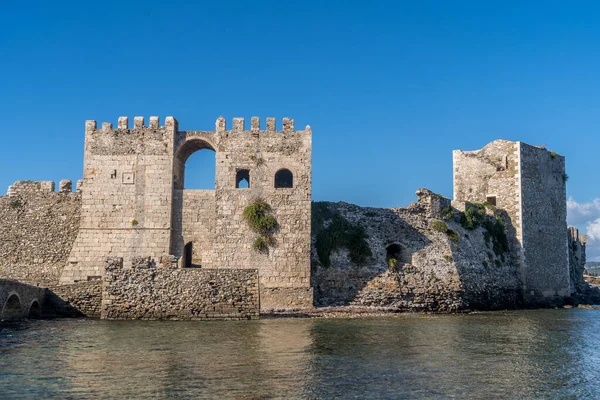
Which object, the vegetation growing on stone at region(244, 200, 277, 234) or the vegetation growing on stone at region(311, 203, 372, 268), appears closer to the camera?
the vegetation growing on stone at region(244, 200, 277, 234)

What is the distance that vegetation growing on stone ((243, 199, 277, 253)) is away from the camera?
29.0 m

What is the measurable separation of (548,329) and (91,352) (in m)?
15.5

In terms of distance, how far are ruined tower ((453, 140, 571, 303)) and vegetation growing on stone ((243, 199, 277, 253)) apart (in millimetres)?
14538

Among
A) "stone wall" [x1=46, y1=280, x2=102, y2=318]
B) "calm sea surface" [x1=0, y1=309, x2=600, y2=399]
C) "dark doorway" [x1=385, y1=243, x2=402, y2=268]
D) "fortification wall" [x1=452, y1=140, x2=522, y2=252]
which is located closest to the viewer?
"calm sea surface" [x1=0, y1=309, x2=600, y2=399]

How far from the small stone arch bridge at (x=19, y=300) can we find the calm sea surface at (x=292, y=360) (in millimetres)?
1218

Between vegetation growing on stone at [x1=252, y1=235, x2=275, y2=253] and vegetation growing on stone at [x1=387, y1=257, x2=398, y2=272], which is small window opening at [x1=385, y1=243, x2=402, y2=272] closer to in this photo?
vegetation growing on stone at [x1=387, y1=257, x2=398, y2=272]

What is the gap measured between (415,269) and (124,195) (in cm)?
1379

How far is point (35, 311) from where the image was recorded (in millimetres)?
25234

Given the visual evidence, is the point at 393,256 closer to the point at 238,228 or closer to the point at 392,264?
the point at 392,264

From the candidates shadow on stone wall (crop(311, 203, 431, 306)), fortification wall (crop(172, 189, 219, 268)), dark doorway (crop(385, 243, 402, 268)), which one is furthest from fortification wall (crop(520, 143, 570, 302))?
fortification wall (crop(172, 189, 219, 268))

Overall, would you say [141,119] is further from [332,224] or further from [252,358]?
[252,358]

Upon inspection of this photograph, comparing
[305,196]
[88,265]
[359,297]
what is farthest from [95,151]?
[359,297]

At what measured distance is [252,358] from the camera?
49.0ft

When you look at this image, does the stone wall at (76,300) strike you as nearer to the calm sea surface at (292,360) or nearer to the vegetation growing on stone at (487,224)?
the calm sea surface at (292,360)
